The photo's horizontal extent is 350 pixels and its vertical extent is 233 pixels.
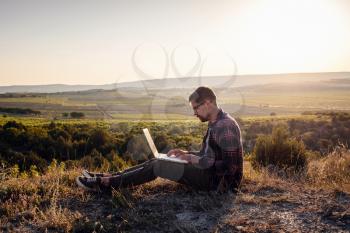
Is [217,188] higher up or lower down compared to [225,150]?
lower down

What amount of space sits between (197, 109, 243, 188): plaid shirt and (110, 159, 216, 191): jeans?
0.12 m

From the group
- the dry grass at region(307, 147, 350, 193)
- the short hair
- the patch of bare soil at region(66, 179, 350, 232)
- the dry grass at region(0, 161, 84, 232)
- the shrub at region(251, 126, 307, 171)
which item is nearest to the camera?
the patch of bare soil at region(66, 179, 350, 232)

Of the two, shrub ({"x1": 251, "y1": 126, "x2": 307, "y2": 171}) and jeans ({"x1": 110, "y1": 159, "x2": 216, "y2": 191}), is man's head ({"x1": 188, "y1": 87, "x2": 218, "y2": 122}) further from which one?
shrub ({"x1": 251, "y1": 126, "x2": 307, "y2": 171})

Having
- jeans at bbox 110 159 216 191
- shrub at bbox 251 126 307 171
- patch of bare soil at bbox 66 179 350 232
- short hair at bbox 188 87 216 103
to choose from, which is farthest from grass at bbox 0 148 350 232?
shrub at bbox 251 126 307 171

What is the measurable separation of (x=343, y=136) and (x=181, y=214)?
2884cm

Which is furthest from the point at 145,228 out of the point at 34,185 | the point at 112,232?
the point at 34,185

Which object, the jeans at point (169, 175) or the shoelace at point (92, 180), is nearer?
the jeans at point (169, 175)

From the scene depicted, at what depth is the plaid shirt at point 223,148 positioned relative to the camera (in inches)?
218

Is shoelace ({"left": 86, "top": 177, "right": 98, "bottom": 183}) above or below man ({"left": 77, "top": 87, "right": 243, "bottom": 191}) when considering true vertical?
below

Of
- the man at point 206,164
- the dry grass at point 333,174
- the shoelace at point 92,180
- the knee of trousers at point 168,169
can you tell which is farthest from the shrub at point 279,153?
the shoelace at point 92,180

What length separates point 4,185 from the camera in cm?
615

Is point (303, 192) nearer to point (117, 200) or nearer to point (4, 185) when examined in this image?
point (117, 200)

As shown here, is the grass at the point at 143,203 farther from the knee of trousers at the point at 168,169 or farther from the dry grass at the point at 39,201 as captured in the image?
the knee of trousers at the point at 168,169

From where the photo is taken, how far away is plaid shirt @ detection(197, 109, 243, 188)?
553 cm
